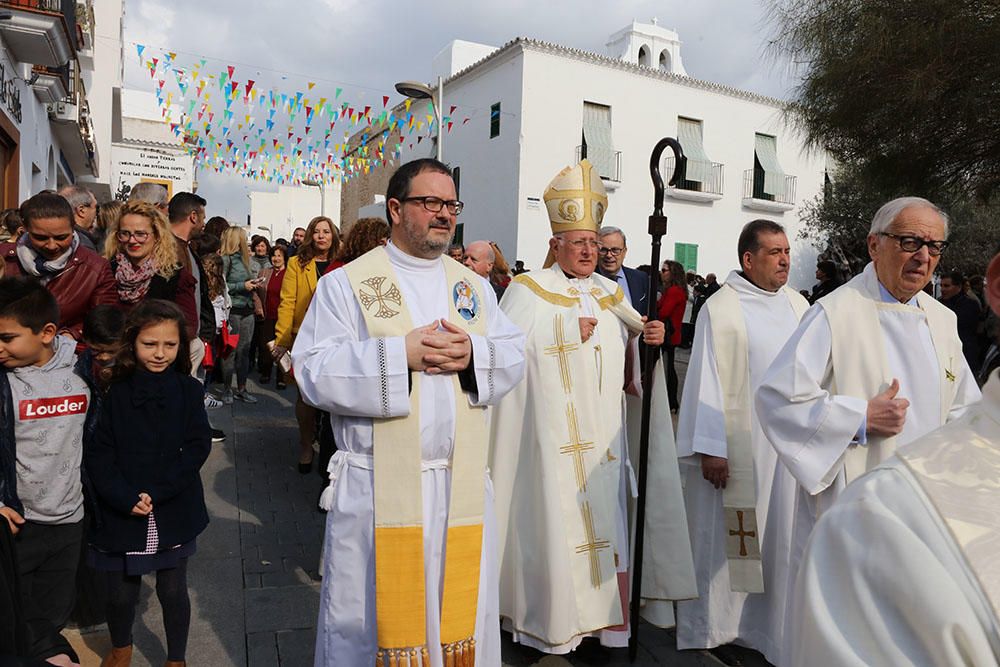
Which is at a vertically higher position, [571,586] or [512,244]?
[512,244]

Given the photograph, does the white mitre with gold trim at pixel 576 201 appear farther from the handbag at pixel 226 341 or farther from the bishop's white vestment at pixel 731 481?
the handbag at pixel 226 341

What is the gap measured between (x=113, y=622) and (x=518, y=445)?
1.82 metres

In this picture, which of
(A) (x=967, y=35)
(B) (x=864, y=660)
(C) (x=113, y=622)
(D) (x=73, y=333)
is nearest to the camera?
(B) (x=864, y=660)

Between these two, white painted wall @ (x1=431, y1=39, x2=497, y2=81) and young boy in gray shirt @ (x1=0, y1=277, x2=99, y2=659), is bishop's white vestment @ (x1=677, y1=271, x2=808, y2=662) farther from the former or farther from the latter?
white painted wall @ (x1=431, y1=39, x2=497, y2=81)

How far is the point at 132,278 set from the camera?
414cm

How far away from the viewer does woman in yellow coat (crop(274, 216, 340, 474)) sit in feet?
20.2

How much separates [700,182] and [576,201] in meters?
23.7

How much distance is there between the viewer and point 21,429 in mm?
2945

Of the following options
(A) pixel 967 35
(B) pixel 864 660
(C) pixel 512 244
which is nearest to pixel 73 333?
(B) pixel 864 660

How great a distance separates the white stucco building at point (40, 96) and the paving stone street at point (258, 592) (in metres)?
5.81

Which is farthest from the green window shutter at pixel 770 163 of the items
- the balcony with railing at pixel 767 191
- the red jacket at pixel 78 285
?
the red jacket at pixel 78 285

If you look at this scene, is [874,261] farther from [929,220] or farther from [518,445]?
[518,445]

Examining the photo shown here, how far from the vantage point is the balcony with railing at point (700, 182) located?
25.9 metres

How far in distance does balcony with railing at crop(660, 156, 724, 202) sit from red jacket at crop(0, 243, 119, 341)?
22931 millimetres
